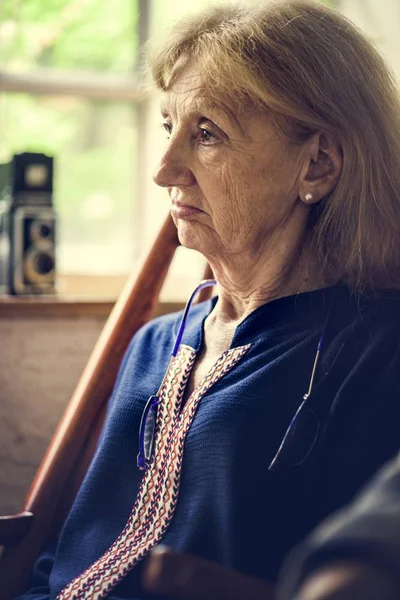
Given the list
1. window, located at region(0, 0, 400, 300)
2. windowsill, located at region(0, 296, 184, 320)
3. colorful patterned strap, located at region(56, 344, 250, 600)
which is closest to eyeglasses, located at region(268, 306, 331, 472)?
colorful patterned strap, located at region(56, 344, 250, 600)

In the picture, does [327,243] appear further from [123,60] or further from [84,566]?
[123,60]

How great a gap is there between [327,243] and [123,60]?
169cm

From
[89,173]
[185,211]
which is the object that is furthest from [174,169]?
[89,173]

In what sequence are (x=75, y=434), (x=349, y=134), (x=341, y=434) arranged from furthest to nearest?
(x=75, y=434) < (x=349, y=134) < (x=341, y=434)

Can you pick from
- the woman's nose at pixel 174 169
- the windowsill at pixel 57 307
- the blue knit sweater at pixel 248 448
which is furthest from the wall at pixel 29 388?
the woman's nose at pixel 174 169

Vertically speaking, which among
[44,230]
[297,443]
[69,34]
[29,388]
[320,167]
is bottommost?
[29,388]

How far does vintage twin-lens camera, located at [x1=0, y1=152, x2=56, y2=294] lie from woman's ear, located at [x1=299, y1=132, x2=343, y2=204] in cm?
105

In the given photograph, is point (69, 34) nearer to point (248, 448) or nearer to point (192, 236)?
point (192, 236)

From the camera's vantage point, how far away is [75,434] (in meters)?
1.35

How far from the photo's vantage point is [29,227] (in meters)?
2.01

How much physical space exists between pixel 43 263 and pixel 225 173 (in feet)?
3.32

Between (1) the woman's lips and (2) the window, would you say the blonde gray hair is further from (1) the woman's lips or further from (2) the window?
(2) the window

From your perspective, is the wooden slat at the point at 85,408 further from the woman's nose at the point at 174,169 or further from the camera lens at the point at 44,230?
the camera lens at the point at 44,230

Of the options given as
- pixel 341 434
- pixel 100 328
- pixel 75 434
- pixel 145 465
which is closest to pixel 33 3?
pixel 100 328
